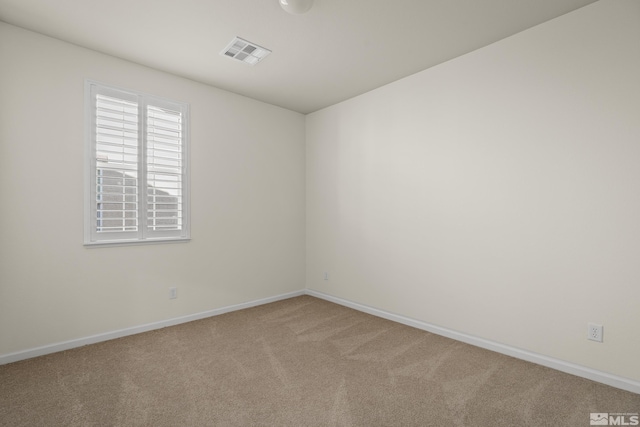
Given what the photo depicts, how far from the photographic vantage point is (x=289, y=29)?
2502mm

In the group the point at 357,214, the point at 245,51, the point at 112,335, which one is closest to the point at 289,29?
the point at 245,51

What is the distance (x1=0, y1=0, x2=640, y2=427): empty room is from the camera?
2.09 m

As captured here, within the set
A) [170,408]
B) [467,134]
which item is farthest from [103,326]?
[467,134]

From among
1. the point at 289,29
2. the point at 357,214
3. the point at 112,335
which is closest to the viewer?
the point at 289,29

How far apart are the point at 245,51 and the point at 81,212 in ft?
6.92

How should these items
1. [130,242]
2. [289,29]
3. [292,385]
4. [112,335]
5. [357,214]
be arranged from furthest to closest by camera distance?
1. [357,214]
2. [130,242]
3. [112,335]
4. [289,29]
5. [292,385]

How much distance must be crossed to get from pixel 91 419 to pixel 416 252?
2.94 m

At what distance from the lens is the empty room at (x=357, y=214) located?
209cm

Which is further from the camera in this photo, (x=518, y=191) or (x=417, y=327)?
(x=417, y=327)

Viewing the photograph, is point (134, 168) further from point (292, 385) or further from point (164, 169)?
point (292, 385)

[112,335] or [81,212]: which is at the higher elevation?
[81,212]

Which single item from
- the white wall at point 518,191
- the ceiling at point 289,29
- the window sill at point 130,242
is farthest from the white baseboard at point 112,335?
the ceiling at point 289,29

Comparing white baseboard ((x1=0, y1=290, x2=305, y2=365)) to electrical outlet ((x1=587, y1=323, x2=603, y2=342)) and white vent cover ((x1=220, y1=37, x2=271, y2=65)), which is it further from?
electrical outlet ((x1=587, y1=323, x2=603, y2=342))

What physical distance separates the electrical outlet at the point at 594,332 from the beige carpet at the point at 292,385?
315 millimetres
